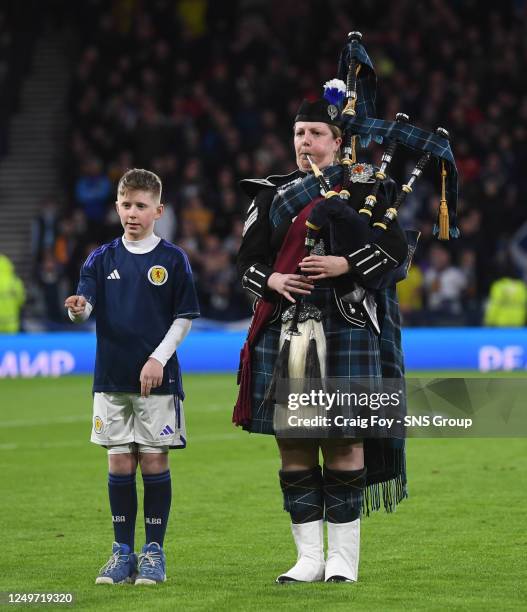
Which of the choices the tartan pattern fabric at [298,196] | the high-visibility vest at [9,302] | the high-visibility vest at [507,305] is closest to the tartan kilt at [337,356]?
the tartan pattern fabric at [298,196]

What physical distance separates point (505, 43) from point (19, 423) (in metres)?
12.5

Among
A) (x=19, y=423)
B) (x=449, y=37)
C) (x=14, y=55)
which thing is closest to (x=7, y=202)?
(x=14, y=55)

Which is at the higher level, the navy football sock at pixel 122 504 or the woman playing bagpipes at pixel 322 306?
the woman playing bagpipes at pixel 322 306

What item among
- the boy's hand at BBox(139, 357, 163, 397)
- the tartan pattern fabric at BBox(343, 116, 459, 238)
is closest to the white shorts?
the boy's hand at BBox(139, 357, 163, 397)

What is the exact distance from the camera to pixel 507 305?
64.0 ft

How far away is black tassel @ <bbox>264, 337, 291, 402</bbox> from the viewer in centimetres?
591

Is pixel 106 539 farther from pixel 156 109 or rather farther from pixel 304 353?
pixel 156 109

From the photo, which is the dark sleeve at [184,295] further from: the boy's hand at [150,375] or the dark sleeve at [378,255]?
the dark sleeve at [378,255]

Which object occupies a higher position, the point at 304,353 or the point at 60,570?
the point at 304,353

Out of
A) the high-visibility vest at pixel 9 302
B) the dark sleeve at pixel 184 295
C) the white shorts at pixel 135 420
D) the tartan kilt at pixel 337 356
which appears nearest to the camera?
the tartan kilt at pixel 337 356

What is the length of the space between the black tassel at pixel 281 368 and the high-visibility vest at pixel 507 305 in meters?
13.8

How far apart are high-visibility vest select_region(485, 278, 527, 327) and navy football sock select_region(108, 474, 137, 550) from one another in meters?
13.7

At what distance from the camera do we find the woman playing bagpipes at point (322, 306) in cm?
587

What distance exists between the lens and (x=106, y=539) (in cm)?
742
